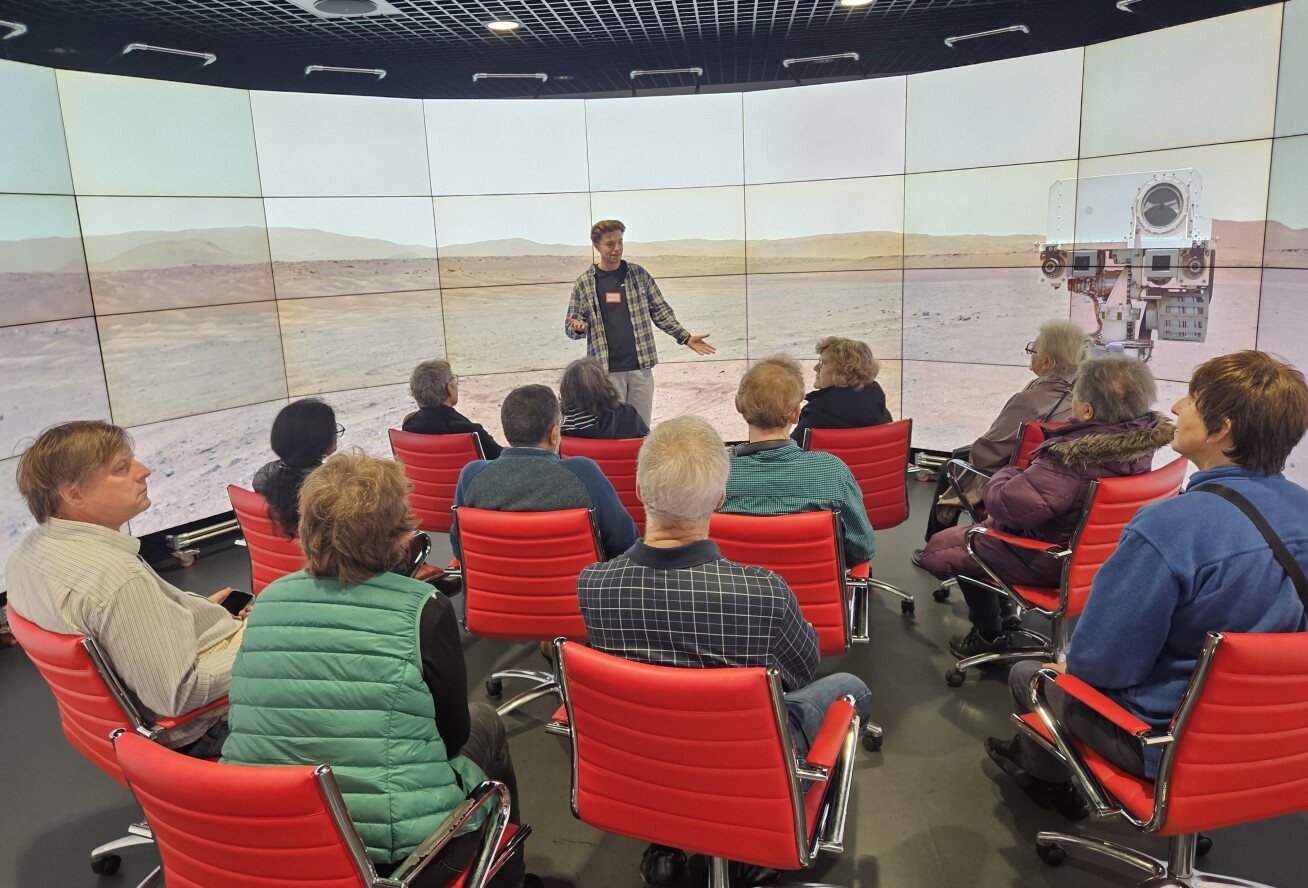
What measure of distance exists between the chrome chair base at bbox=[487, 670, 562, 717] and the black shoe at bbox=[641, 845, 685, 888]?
3.02 ft

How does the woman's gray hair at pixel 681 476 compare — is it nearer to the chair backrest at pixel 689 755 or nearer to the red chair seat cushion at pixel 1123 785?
the chair backrest at pixel 689 755

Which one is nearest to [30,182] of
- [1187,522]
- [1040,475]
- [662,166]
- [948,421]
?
[662,166]

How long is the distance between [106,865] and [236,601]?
0.77 metres

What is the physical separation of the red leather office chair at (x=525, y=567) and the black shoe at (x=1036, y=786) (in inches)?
52.7

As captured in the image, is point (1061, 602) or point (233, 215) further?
point (233, 215)

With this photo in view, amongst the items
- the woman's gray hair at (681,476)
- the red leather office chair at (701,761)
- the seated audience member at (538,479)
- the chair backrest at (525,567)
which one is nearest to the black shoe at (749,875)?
the red leather office chair at (701,761)

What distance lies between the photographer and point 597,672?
1521 mm

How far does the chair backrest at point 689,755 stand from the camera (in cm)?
145

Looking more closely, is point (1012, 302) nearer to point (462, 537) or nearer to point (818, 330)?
point (818, 330)

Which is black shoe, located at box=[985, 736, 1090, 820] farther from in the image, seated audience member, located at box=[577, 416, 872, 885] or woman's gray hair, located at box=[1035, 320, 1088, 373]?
woman's gray hair, located at box=[1035, 320, 1088, 373]

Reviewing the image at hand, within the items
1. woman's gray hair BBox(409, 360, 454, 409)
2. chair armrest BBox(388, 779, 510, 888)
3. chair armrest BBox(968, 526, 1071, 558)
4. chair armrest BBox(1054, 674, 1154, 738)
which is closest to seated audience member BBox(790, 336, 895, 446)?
chair armrest BBox(968, 526, 1071, 558)

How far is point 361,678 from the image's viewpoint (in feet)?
4.84

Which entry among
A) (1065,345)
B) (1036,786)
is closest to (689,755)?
(1036,786)

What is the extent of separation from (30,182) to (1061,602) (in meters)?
4.94
